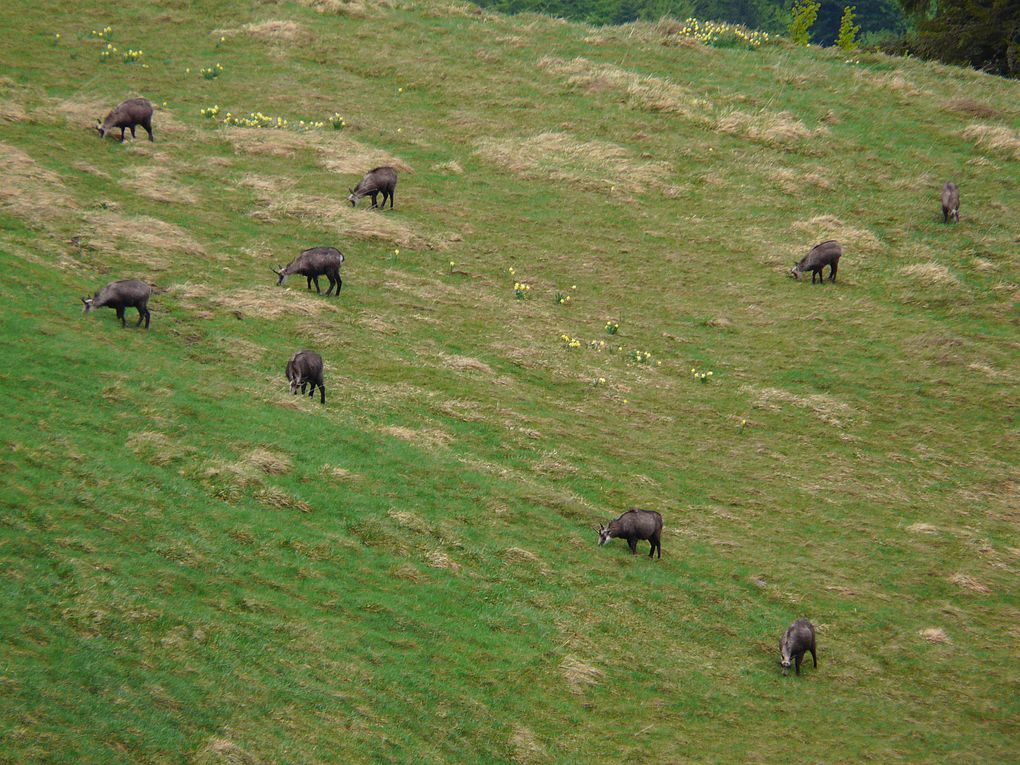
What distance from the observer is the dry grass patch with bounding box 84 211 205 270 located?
32156 millimetres

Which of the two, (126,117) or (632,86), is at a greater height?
(632,86)

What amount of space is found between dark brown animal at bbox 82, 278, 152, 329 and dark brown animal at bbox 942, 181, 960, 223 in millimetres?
33255

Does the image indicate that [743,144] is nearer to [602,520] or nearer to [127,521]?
[602,520]

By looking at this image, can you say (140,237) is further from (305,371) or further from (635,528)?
(635,528)

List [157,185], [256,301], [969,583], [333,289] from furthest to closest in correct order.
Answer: [157,185] → [333,289] → [256,301] → [969,583]

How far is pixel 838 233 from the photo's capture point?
42.0 meters

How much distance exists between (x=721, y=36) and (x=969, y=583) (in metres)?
45.5

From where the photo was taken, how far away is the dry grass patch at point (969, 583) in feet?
79.0

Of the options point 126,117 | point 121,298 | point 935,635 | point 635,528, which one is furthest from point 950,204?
point 126,117

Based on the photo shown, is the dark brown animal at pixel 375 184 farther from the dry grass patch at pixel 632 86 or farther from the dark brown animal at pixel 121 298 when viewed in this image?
the dry grass patch at pixel 632 86

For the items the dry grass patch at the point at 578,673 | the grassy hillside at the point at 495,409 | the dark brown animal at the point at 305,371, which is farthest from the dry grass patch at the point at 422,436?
the dry grass patch at the point at 578,673

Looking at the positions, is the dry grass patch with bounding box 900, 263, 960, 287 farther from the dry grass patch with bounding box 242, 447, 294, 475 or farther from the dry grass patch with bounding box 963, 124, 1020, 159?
the dry grass patch with bounding box 242, 447, 294, 475

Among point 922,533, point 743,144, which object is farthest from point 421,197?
point 922,533

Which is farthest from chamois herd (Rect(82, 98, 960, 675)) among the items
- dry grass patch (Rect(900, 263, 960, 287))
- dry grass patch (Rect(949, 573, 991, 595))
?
dry grass patch (Rect(949, 573, 991, 595))
